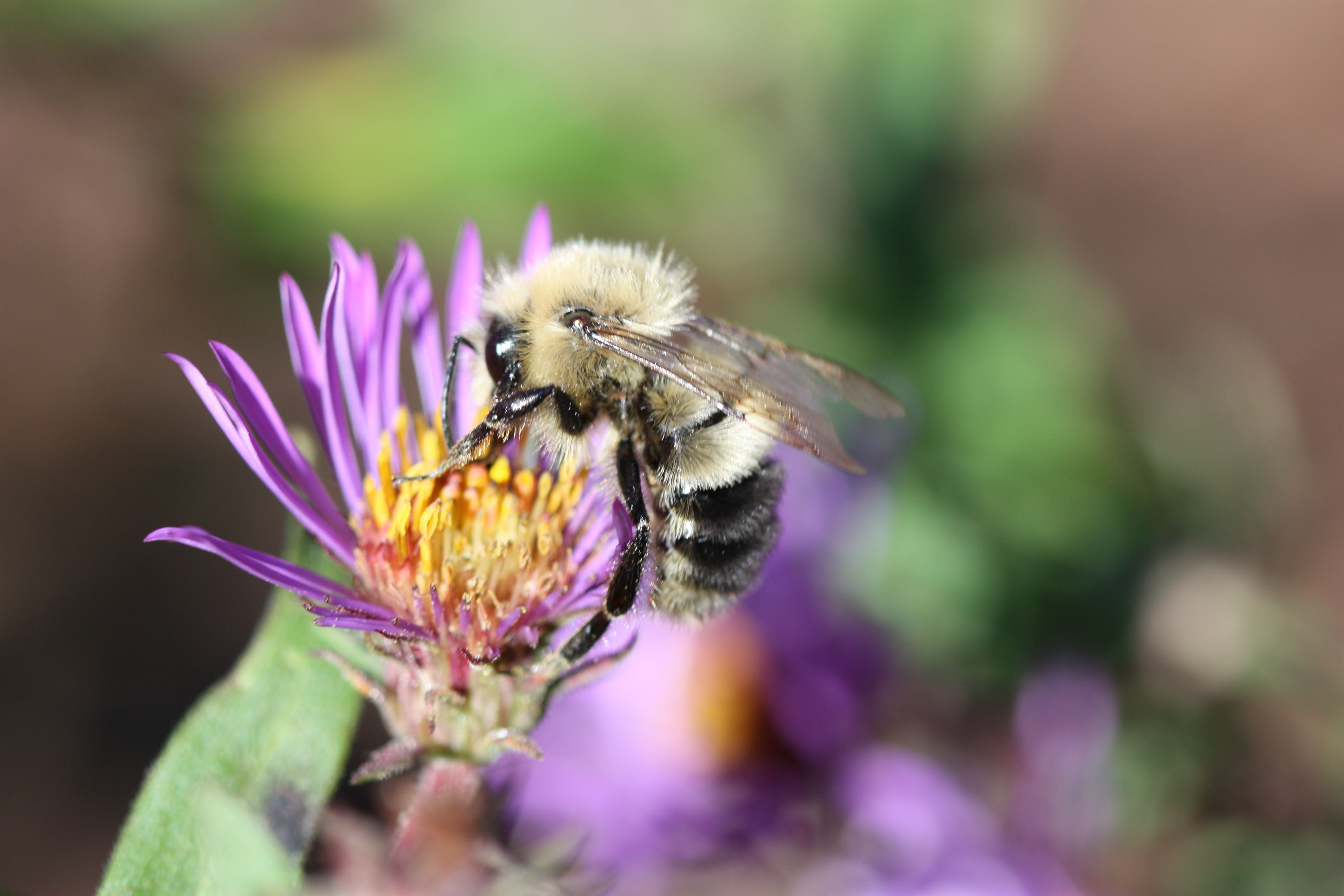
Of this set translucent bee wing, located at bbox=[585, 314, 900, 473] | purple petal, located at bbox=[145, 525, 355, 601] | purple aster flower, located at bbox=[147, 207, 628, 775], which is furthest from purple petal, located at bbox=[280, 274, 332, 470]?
translucent bee wing, located at bbox=[585, 314, 900, 473]

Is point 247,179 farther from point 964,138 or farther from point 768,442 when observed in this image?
point 768,442

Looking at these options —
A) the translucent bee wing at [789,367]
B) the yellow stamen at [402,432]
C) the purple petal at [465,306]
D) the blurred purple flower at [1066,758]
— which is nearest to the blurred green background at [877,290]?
the blurred purple flower at [1066,758]

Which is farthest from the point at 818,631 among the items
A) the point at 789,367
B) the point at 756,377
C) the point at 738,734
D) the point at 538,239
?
the point at 538,239

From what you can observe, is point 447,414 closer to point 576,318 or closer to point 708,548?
point 576,318

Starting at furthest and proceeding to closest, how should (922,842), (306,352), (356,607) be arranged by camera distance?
1. (922,842)
2. (306,352)
3. (356,607)

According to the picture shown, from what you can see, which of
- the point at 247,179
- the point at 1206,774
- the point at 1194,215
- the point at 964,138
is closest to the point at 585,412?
the point at 1206,774

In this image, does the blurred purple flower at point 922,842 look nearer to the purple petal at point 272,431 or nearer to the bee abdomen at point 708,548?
the bee abdomen at point 708,548
